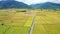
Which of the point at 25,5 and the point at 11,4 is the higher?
the point at 11,4

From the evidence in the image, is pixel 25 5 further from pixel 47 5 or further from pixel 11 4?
pixel 47 5

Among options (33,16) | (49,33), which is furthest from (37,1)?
(49,33)

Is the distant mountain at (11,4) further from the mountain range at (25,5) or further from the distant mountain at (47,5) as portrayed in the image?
the distant mountain at (47,5)

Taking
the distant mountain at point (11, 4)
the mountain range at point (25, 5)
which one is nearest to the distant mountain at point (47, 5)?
the mountain range at point (25, 5)

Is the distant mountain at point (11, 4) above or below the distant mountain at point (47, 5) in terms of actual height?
above

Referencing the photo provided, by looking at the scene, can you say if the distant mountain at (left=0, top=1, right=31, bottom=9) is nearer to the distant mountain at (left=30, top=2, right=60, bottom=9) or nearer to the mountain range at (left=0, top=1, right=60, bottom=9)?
the mountain range at (left=0, top=1, right=60, bottom=9)

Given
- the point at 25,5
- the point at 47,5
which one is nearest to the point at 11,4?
the point at 25,5

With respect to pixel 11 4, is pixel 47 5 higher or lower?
lower

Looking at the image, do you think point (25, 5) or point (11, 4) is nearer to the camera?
point (11, 4)

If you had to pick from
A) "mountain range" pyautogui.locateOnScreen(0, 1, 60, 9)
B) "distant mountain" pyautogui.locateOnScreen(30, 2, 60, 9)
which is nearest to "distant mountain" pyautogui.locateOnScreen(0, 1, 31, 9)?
"mountain range" pyautogui.locateOnScreen(0, 1, 60, 9)

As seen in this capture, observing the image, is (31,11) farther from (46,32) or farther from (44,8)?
(46,32)

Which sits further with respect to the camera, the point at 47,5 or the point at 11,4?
the point at 47,5
